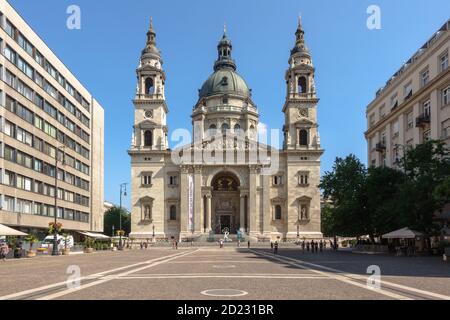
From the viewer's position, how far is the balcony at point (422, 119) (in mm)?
51803

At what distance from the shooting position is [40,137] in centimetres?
6725

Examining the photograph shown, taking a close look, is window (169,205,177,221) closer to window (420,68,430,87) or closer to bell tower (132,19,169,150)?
bell tower (132,19,169,150)

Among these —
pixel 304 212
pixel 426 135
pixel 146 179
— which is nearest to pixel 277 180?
pixel 304 212

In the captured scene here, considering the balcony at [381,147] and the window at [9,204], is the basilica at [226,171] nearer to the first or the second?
the balcony at [381,147]

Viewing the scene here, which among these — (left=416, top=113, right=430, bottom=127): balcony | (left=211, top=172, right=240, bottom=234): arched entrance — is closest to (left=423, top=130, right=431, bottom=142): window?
(left=416, top=113, right=430, bottom=127): balcony

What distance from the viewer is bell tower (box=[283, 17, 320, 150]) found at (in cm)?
9662

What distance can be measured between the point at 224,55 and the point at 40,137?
66319 mm

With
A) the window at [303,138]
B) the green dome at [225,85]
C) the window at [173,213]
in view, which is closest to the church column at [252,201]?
the window at [303,138]

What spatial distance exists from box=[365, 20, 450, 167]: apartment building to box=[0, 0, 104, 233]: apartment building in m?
36.4

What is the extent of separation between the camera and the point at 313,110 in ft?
320

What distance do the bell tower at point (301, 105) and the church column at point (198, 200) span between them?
55.0 feet
